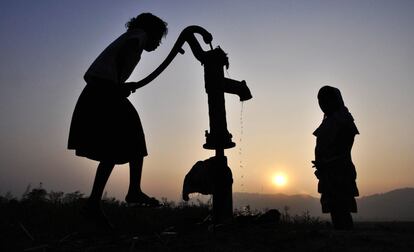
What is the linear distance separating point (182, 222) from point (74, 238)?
1.85 metres

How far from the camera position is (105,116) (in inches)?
191

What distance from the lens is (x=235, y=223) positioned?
5273 millimetres

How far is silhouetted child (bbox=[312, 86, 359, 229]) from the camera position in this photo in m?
5.88

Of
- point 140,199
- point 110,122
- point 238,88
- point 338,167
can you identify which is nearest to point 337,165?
point 338,167

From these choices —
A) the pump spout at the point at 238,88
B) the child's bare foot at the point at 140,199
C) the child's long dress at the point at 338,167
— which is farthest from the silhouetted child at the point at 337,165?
the child's bare foot at the point at 140,199

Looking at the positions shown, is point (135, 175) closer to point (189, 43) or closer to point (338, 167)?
point (189, 43)

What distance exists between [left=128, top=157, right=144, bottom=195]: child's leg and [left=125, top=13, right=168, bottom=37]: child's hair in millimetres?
1659

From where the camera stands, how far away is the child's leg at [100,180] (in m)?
4.74

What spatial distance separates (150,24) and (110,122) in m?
1.43

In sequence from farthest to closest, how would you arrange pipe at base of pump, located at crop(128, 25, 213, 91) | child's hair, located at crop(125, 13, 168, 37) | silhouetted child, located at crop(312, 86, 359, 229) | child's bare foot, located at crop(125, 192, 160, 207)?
silhouetted child, located at crop(312, 86, 359, 229) → pipe at base of pump, located at crop(128, 25, 213, 91) → child's hair, located at crop(125, 13, 168, 37) → child's bare foot, located at crop(125, 192, 160, 207)

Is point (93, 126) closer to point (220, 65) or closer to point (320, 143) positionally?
point (220, 65)

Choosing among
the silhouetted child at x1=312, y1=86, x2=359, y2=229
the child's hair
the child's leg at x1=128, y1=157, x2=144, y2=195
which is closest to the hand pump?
the child's hair

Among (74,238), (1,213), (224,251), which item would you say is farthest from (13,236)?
(224,251)

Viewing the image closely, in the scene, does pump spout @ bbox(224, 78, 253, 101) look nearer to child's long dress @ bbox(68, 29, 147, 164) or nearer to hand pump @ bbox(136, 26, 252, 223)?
hand pump @ bbox(136, 26, 252, 223)
